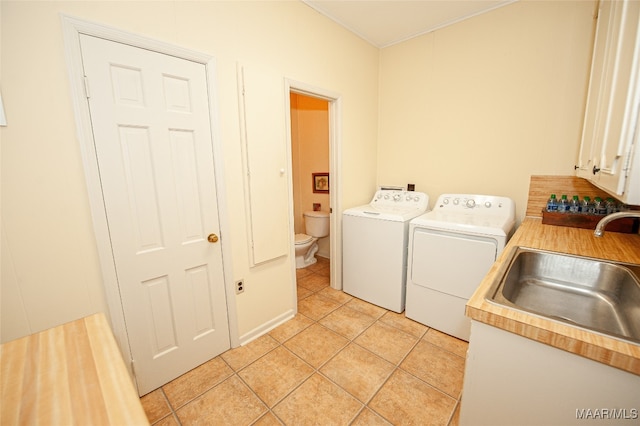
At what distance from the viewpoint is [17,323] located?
3.73ft

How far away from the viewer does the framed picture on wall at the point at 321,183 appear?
11.8ft

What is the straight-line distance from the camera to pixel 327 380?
164 centimetres

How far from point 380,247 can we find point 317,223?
1276 millimetres

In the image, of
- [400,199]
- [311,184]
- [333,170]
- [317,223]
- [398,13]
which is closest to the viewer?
[398,13]

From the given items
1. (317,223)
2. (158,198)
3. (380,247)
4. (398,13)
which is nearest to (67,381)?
(158,198)

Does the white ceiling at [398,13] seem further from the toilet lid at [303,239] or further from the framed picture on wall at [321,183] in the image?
the toilet lid at [303,239]

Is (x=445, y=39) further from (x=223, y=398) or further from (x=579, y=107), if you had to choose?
(x=223, y=398)

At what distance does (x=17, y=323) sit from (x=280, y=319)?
1549 mm

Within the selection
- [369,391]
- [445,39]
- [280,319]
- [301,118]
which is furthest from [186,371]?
[445,39]

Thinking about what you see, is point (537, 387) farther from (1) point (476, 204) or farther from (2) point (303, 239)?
(2) point (303, 239)

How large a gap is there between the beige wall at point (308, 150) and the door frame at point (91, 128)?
2.03 m

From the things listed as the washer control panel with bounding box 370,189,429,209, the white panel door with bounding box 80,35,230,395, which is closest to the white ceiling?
the white panel door with bounding box 80,35,230,395

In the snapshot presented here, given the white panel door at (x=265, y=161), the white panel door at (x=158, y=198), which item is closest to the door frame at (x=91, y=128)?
the white panel door at (x=158, y=198)

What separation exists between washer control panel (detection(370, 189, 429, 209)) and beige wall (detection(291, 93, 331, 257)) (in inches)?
37.3
